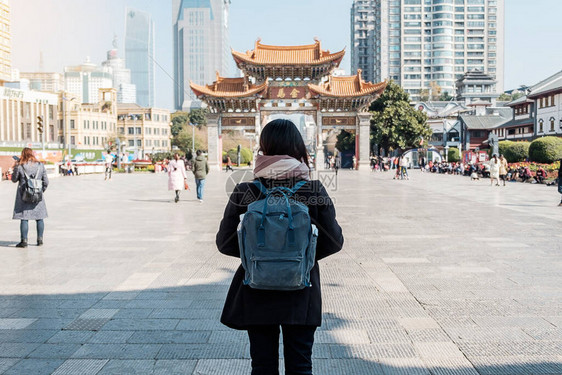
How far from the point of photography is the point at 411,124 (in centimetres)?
5272

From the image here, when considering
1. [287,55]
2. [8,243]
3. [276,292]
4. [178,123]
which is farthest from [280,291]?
[178,123]

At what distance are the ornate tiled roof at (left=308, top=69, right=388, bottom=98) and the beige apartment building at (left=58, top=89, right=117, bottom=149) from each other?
46.7 m

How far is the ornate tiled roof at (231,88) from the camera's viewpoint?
46.2 m

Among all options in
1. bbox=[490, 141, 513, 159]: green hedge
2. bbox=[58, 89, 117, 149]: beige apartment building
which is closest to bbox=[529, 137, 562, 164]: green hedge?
bbox=[490, 141, 513, 159]: green hedge

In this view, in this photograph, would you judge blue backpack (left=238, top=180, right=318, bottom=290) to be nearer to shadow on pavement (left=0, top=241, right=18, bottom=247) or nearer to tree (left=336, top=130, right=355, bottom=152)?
shadow on pavement (left=0, top=241, right=18, bottom=247)

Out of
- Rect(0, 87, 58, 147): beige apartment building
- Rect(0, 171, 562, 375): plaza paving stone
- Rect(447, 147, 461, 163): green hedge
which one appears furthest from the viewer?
Rect(0, 87, 58, 147): beige apartment building

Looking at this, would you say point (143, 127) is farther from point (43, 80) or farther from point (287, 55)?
point (287, 55)

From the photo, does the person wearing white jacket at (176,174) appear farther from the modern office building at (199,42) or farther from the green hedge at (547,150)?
the modern office building at (199,42)

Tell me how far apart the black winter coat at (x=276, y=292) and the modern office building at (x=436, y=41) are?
116625 millimetres

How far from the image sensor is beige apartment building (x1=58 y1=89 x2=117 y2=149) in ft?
279

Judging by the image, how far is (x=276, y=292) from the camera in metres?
2.50

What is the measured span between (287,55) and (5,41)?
41.7 meters

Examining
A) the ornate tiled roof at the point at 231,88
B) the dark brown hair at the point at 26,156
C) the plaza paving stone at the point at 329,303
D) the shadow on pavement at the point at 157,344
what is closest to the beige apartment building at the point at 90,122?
the ornate tiled roof at the point at 231,88

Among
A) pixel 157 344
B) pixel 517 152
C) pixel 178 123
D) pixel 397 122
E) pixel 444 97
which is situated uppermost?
pixel 444 97
